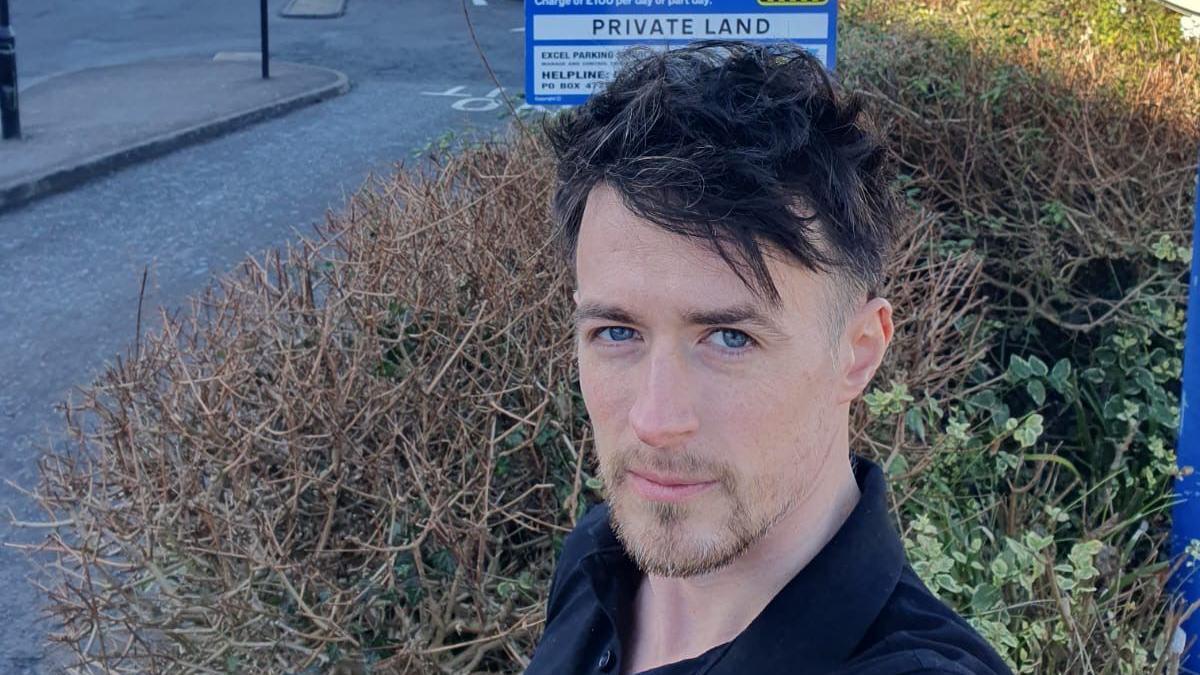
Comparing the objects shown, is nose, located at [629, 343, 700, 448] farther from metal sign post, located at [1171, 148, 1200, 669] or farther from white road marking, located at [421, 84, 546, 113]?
white road marking, located at [421, 84, 546, 113]

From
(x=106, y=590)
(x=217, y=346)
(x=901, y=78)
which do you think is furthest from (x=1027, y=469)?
(x=106, y=590)

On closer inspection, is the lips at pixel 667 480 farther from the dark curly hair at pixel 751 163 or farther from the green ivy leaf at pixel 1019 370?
the green ivy leaf at pixel 1019 370

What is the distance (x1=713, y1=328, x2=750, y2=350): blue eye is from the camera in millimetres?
1688

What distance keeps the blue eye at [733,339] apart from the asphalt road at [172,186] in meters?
3.07

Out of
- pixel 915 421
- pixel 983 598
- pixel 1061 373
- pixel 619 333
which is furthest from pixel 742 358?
pixel 1061 373

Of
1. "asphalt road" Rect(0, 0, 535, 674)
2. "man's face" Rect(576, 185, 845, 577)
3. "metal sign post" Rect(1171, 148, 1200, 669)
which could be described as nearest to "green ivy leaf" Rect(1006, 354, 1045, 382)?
"metal sign post" Rect(1171, 148, 1200, 669)

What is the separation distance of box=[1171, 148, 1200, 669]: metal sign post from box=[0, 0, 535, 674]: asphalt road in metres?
3.05

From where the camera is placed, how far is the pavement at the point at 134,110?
34.6 ft

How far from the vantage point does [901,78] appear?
6.19m

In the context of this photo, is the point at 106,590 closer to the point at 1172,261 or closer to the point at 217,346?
the point at 217,346

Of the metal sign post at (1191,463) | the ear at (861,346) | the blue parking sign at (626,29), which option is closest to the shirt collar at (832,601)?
the ear at (861,346)

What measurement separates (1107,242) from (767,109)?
4.10 metres

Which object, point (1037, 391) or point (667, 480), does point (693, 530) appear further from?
point (1037, 391)

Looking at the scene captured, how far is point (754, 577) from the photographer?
1.75m
